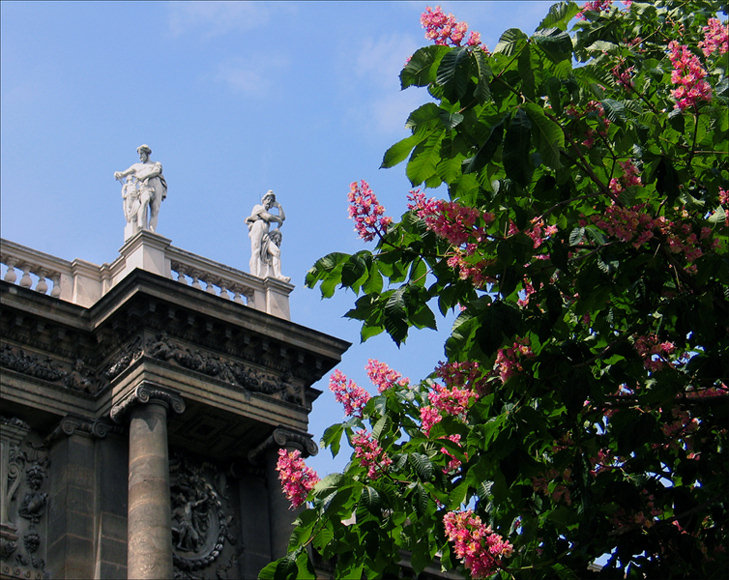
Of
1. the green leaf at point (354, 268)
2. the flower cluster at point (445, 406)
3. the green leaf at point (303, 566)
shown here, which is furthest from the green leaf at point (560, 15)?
the green leaf at point (303, 566)

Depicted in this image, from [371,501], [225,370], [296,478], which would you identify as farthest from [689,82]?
[225,370]

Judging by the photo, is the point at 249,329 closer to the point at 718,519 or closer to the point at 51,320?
the point at 51,320

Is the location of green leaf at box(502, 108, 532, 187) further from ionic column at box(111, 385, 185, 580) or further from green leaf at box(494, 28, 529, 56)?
ionic column at box(111, 385, 185, 580)

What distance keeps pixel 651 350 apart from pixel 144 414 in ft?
41.5

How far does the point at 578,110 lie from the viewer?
11812 mm

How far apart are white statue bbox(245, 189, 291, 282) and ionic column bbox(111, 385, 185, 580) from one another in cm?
459

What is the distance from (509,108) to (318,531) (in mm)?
4009

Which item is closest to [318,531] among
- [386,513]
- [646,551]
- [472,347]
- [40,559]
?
[386,513]

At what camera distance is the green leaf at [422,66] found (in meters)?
10.9

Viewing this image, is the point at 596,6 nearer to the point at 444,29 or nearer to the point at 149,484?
the point at 444,29

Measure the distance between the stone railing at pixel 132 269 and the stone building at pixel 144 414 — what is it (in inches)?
1.2

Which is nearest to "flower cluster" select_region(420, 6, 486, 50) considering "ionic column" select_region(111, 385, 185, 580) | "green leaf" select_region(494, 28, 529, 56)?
"green leaf" select_region(494, 28, 529, 56)

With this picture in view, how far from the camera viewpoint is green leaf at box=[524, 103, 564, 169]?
10.5 meters

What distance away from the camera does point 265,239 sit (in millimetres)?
27750
